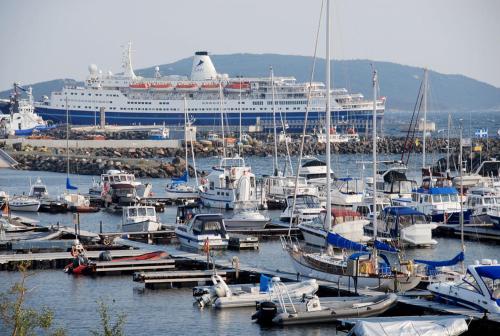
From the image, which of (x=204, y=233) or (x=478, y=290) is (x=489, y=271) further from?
(x=204, y=233)

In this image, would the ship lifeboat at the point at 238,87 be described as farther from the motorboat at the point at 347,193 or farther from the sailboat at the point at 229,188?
the motorboat at the point at 347,193

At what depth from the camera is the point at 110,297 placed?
24719mm

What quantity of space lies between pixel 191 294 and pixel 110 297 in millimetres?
1602

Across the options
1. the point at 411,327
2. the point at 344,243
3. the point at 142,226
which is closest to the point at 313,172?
the point at 142,226

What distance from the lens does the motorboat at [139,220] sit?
3500 centimetres

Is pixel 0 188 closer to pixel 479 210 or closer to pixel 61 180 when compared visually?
pixel 61 180

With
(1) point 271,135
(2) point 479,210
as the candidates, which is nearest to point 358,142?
(1) point 271,135

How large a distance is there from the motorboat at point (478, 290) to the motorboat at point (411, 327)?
2.68 feet

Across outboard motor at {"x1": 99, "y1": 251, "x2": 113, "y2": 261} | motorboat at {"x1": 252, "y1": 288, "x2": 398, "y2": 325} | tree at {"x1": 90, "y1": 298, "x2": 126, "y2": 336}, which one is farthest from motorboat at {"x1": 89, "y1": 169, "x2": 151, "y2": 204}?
motorboat at {"x1": 252, "y1": 288, "x2": 398, "y2": 325}

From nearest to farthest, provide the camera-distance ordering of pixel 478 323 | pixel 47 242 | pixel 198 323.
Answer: pixel 478 323, pixel 198 323, pixel 47 242

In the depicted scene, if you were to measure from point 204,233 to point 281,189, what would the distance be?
1602 cm

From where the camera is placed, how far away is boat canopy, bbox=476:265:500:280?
20.9 meters

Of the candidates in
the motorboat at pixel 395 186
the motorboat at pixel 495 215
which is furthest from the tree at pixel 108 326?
the motorboat at pixel 395 186

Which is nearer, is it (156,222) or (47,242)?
(47,242)
